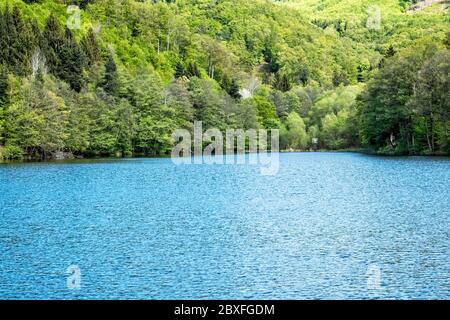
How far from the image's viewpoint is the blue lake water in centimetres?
2197

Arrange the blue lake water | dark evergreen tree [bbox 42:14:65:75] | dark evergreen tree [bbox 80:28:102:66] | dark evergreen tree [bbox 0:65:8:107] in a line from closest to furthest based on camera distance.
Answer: the blue lake water < dark evergreen tree [bbox 0:65:8:107] < dark evergreen tree [bbox 42:14:65:75] < dark evergreen tree [bbox 80:28:102:66]

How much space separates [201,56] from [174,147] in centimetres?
6375

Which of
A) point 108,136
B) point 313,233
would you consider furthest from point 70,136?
point 313,233

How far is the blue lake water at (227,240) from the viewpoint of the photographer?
72.1ft

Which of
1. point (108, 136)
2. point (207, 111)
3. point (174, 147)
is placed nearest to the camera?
point (108, 136)

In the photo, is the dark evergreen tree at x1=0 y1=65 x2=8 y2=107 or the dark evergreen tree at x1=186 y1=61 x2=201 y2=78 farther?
the dark evergreen tree at x1=186 y1=61 x2=201 y2=78

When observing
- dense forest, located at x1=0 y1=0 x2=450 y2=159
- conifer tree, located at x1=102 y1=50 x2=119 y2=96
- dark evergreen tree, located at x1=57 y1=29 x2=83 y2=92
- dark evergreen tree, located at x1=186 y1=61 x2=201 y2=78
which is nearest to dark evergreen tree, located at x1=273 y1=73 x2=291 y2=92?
dense forest, located at x1=0 y1=0 x2=450 y2=159

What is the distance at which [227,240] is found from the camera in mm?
29188

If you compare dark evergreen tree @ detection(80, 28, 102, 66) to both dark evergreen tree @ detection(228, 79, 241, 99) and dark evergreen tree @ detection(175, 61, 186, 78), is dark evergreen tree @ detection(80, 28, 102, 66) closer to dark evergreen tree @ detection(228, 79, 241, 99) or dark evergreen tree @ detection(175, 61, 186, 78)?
dark evergreen tree @ detection(175, 61, 186, 78)

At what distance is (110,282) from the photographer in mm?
22547

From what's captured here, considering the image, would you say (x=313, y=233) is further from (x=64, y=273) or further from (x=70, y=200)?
(x=70, y=200)

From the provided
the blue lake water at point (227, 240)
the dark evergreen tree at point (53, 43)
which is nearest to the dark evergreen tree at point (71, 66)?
the dark evergreen tree at point (53, 43)

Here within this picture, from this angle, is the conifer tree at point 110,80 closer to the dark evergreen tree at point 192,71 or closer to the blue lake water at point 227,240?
the dark evergreen tree at point 192,71

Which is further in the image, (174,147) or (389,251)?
(174,147)
